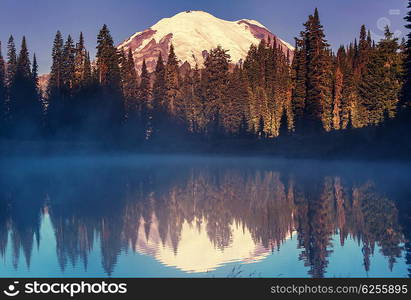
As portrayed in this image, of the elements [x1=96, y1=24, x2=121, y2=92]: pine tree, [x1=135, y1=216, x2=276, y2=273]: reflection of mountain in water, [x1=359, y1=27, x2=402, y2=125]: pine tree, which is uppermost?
[x1=96, y1=24, x2=121, y2=92]: pine tree

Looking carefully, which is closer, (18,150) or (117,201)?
(117,201)

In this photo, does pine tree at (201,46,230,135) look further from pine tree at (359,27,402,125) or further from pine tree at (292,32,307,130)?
pine tree at (359,27,402,125)

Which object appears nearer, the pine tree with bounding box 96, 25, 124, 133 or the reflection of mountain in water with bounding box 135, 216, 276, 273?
the reflection of mountain in water with bounding box 135, 216, 276, 273

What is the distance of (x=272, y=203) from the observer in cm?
2230

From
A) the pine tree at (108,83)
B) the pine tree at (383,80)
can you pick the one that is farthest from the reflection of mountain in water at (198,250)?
the pine tree at (108,83)

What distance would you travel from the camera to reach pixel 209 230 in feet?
54.3

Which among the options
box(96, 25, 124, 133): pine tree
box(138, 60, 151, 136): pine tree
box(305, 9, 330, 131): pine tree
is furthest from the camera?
box(138, 60, 151, 136): pine tree

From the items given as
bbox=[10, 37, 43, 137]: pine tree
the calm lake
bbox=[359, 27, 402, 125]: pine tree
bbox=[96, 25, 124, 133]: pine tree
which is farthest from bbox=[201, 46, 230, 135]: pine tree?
the calm lake

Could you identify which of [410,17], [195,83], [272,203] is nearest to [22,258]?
[272,203]

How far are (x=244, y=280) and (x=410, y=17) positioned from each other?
38.2 m

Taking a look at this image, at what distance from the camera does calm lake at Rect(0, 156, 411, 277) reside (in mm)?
11844

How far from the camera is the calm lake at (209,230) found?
11844 mm

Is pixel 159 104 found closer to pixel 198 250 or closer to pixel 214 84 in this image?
pixel 214 84

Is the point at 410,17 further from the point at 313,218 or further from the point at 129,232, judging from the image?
the point at 129,232
